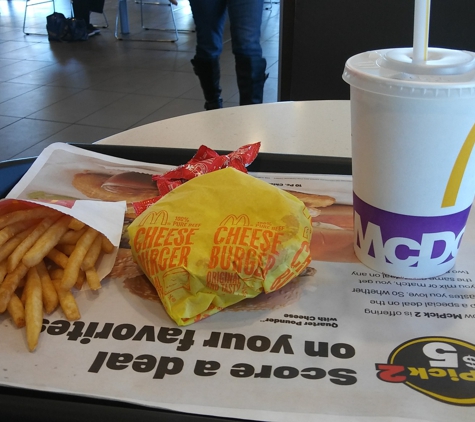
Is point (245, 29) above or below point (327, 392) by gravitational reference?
above

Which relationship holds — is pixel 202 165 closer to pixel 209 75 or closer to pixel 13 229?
pixel 13 229

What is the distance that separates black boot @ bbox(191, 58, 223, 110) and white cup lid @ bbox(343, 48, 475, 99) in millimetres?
1948

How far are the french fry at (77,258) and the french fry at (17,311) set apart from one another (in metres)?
0.05

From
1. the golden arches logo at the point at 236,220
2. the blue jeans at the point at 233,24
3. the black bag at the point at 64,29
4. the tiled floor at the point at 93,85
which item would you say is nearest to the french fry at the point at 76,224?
the golden arches logo at the point at 236,220

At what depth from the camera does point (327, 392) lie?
47 cm

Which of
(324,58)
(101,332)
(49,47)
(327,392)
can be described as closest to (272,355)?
(327,392)

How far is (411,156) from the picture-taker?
1.83 feet

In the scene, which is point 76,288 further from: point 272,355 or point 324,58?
point 324,58

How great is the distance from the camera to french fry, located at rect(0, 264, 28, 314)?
562 millimetres

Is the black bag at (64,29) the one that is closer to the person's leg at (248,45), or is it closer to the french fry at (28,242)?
the person's leg at (248,45)

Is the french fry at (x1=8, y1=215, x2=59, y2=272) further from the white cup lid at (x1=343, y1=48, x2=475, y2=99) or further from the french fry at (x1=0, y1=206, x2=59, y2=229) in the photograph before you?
the white cup lid at (x1=343, y1=48, x2=475, y2=99)

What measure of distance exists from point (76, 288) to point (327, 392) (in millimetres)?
347

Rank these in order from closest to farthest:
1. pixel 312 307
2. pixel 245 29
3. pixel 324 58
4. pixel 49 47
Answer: pixel 312 307 < pixel 324 58 < pixel 245 29 < pixel 49 47

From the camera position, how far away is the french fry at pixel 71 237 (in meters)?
0.66
